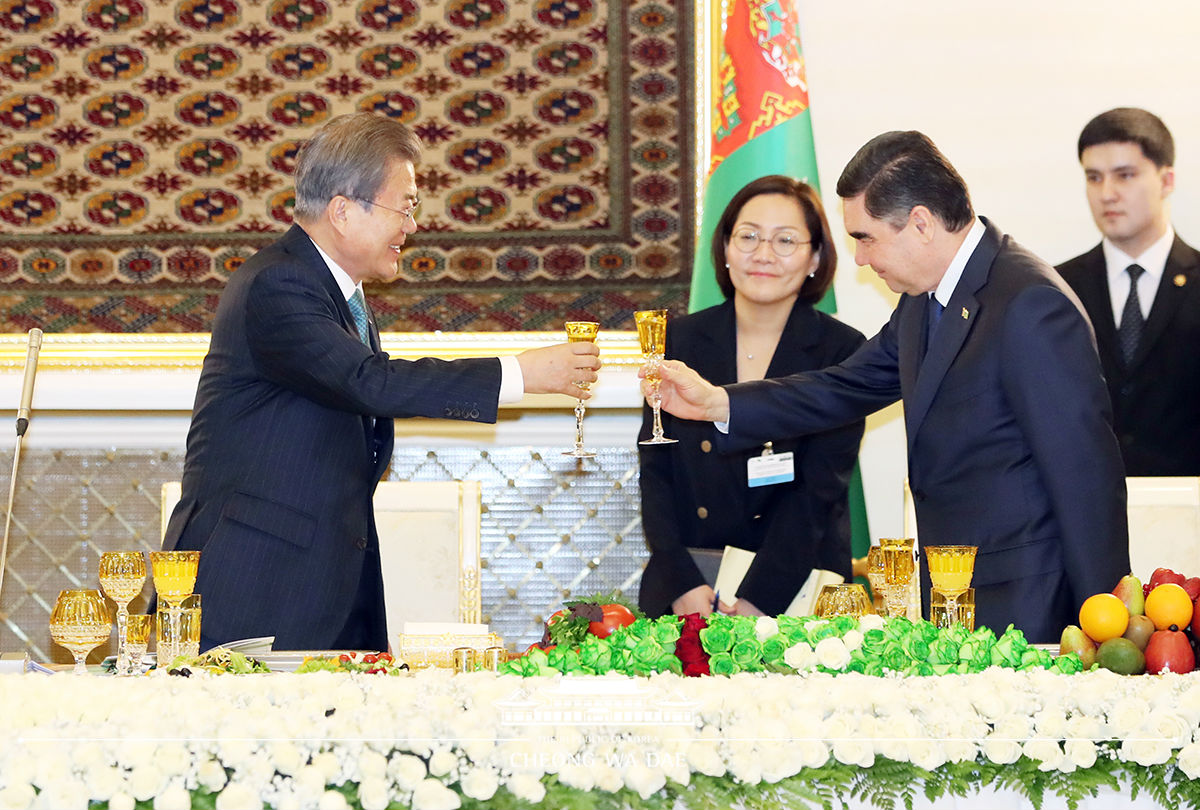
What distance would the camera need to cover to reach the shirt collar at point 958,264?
2.92 metres

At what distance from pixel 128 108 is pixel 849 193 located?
331 centimetres

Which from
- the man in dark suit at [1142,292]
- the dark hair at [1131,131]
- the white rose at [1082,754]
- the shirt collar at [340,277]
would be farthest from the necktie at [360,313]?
the dark hair at [1131,131]

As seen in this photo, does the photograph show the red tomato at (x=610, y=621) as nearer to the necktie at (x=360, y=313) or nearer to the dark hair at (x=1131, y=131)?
the necktie at (x=360, y=313)

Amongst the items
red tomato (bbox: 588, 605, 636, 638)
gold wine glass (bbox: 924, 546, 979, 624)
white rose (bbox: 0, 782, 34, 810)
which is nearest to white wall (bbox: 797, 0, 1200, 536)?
gold wine glass (bbox: 924, 546, 979, 624)

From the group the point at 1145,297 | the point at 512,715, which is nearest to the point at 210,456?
the point at 512,715

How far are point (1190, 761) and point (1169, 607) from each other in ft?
1.51

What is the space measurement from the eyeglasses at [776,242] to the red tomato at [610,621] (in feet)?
6.00

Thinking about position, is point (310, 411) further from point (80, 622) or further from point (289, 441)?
point (80, 622)

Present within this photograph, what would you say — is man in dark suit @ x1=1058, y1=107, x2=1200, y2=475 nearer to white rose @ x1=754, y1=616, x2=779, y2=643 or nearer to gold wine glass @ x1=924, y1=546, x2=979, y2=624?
gold wine glass @ x1=924, y1=546, x2=979, y2=624

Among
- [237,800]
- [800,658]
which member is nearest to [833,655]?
[800,658]

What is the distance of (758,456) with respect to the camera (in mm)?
3537

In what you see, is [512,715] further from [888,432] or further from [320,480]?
[888,432]

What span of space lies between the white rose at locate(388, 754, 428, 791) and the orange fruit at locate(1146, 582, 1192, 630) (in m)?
1.16

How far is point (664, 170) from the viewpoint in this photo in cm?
505
